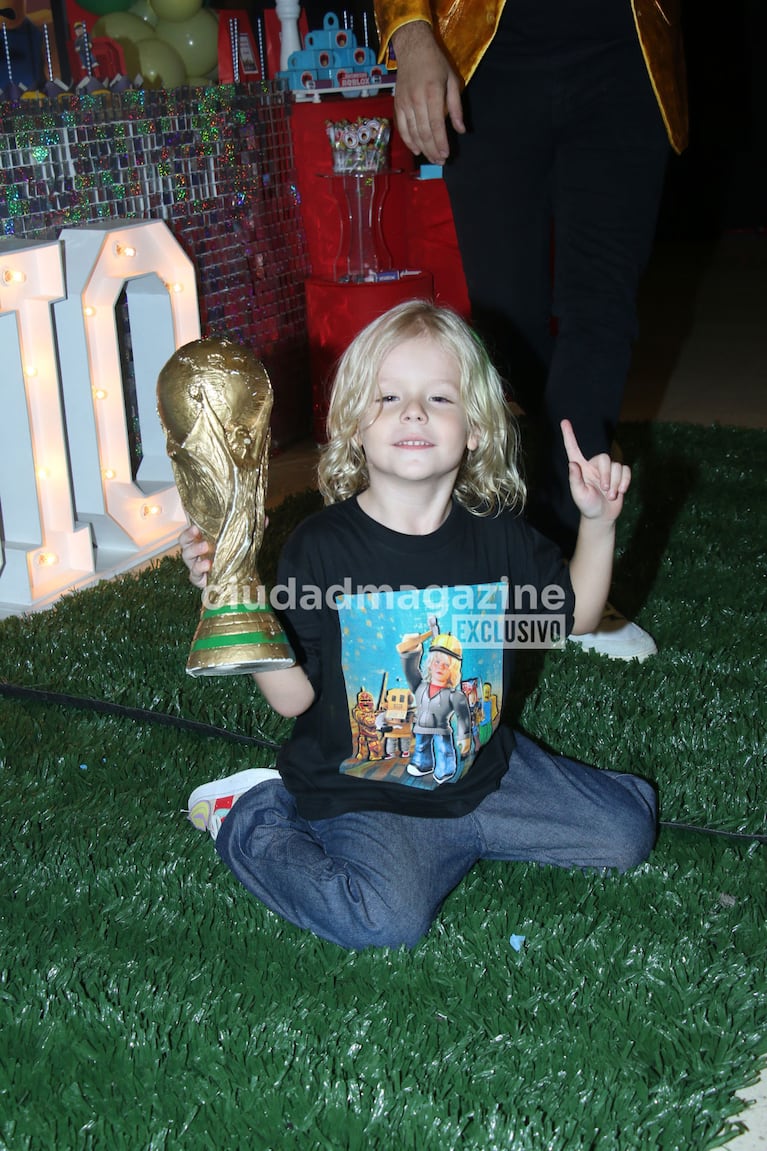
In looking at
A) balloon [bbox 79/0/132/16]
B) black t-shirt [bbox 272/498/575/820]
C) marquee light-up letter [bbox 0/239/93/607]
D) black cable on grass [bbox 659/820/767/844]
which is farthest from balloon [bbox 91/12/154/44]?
black cable on grass [bbox 659/820/767/844]

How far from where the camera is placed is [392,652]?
1.50m

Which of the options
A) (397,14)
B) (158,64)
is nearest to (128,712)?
(397,14)

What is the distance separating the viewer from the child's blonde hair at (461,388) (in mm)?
1495

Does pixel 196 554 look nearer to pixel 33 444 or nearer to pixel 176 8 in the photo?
pixel 33 444

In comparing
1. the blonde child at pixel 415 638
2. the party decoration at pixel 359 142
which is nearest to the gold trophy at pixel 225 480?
the blonde child at pixel 415 638

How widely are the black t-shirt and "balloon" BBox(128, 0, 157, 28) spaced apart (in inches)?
112

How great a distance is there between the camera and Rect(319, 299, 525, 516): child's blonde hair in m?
1.50

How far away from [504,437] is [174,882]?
69cm

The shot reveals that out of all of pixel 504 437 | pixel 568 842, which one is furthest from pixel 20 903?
pixel 504 437

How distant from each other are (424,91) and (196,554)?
0.87 m

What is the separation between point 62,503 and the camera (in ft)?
8.77

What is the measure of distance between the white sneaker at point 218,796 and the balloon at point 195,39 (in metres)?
2.69

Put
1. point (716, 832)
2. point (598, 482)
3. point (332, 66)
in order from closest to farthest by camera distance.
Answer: point (598, 482) < point (716, 832) < point (332, 66)

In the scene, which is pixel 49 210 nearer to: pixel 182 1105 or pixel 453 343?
pixel 453 343
